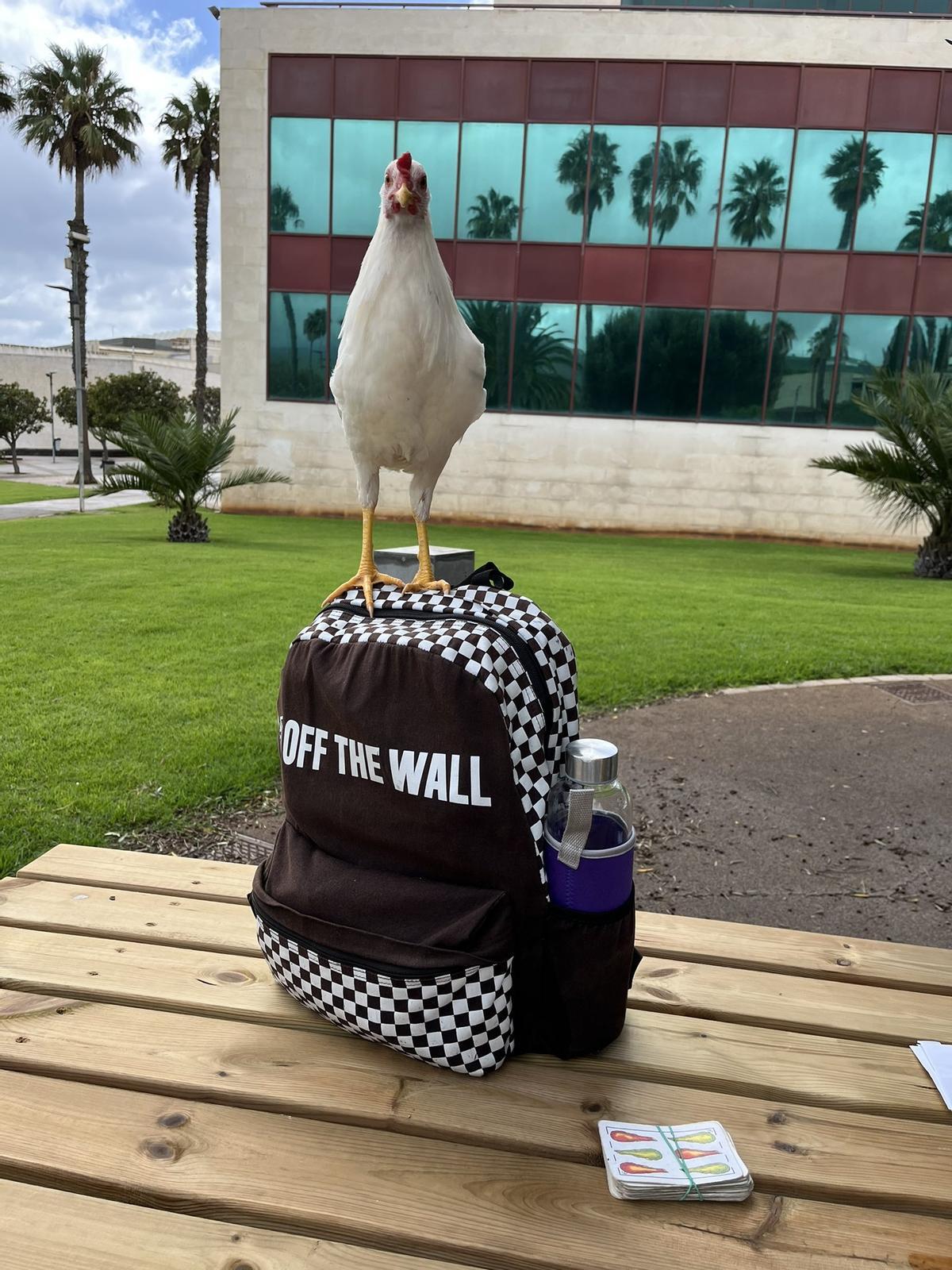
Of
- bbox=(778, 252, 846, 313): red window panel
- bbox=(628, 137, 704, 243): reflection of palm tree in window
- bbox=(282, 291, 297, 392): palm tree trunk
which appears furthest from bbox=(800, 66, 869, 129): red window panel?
bbox=(282, 291, 297, 392): palm tree trunk

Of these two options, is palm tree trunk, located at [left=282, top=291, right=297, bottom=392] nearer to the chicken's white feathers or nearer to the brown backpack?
the chicken's white feathers

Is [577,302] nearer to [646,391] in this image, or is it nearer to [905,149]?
[646,391]

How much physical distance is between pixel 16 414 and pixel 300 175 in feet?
93.0

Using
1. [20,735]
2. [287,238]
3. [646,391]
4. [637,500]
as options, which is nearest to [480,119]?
[287,238]

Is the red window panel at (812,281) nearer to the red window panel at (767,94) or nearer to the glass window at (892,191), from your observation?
the glass window at (892,191)

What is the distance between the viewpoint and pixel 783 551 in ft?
51.7

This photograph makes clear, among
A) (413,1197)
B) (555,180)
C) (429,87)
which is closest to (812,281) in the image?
(555,180)

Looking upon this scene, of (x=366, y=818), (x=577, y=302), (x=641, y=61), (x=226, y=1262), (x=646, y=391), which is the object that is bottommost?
(x=226, y=1262)

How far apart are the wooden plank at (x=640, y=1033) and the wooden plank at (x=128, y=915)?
0.04m

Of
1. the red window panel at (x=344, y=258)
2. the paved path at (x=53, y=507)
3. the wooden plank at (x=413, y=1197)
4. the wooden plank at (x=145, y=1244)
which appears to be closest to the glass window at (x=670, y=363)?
the red window panel at (x=344, y=258)

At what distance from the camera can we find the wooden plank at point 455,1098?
1302mm

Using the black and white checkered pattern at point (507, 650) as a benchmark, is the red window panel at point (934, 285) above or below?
above

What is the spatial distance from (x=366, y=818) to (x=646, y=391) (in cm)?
1693

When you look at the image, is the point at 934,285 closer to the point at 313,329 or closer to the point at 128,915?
the point at 313,329
